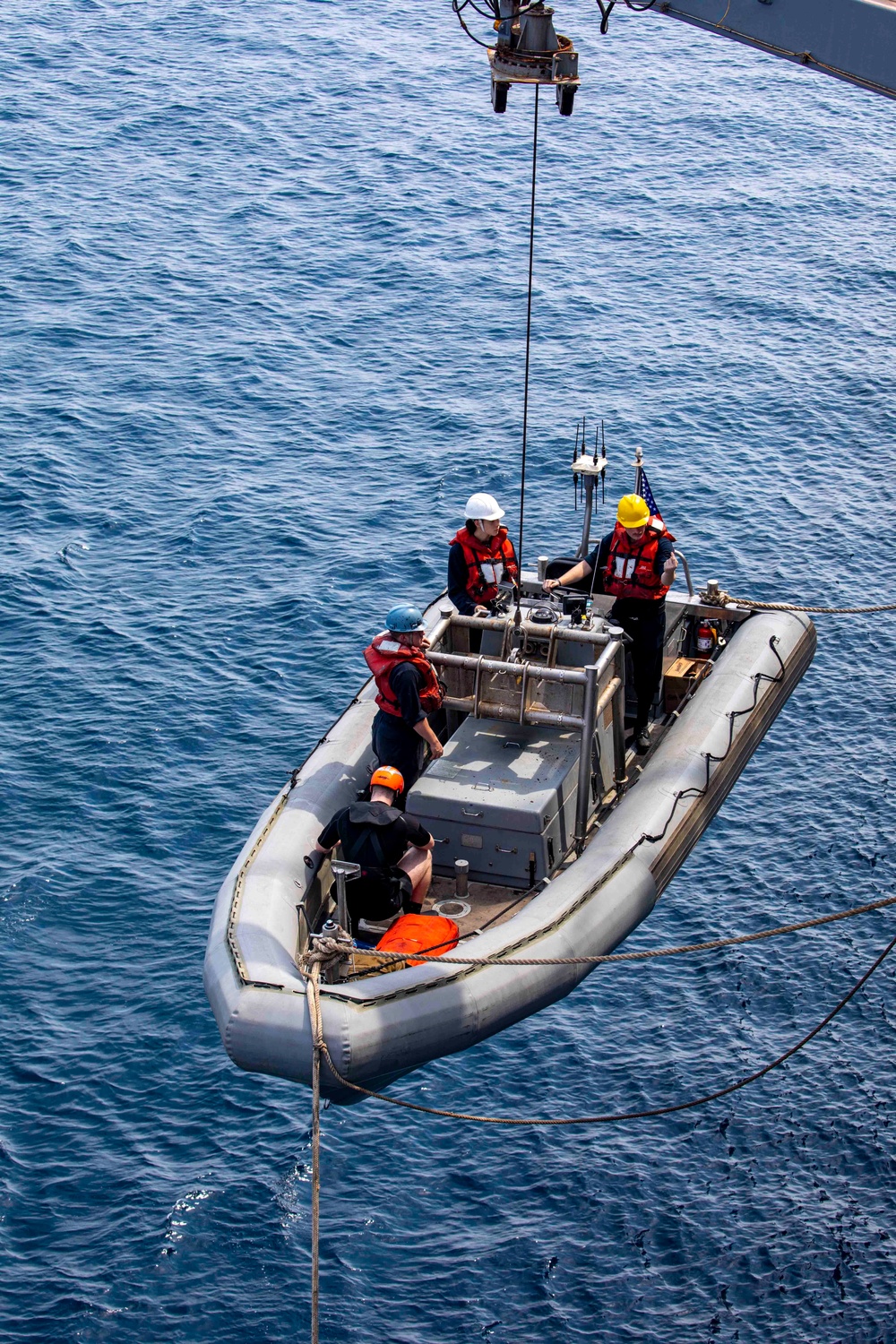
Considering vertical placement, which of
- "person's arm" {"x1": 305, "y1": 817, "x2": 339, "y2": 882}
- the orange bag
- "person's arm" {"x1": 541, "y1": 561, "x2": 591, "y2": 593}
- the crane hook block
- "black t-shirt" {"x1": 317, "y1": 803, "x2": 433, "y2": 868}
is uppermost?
the crane hook block

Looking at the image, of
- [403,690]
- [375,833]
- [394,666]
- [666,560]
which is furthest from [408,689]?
[666,560]

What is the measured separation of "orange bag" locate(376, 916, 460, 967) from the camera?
417 inches

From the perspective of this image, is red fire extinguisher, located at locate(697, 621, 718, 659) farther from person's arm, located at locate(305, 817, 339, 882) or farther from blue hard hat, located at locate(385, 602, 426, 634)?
person's arm, located at locate(305, 817, 339, 882)

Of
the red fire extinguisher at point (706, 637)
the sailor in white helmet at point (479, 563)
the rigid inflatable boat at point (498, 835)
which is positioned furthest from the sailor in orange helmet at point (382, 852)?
Result: the red fire extinguisher at point (706, 637)

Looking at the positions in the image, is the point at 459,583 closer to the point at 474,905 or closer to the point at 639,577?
the point at 639,577

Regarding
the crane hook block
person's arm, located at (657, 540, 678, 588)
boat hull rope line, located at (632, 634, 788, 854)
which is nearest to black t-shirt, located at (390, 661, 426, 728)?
boat hull rope line, located at (632, 634, 788, 854)

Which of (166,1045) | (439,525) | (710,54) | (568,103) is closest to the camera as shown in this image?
(568,103)

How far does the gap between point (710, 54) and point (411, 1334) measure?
33393mm

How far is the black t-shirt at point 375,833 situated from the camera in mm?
10688

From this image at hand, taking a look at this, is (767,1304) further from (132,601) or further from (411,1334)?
(132,601)

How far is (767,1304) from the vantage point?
38.1 ft

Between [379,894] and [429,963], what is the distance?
795 mm

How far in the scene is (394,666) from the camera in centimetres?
1132

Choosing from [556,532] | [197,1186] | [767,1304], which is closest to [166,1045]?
[197,1186]
